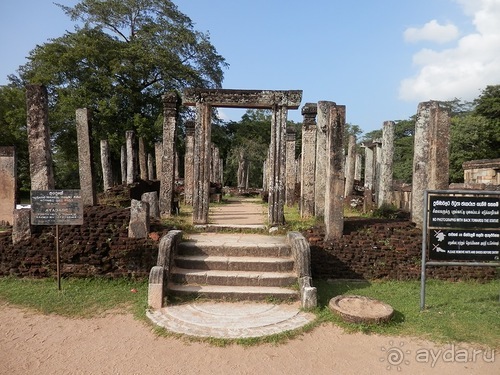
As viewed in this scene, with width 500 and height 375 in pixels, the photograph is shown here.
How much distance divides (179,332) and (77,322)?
1503mm

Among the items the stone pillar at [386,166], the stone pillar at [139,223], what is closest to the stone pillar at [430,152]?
the stone pillar at [386,166]

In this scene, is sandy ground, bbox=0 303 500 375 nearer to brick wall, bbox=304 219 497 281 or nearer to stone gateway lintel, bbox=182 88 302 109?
brick wall, bbox=304 219 497 281

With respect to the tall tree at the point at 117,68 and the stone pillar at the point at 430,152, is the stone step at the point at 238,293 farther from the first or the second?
the tall tree at the point at 117,68

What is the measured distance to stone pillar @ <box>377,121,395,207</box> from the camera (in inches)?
435

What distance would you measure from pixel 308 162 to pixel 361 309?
6.31 meters

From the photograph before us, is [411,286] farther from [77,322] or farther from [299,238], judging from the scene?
[77,322]

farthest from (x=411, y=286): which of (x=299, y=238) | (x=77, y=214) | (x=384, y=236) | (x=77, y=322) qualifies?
(x=77, y=214)

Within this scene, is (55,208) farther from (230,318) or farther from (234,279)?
(230,318)

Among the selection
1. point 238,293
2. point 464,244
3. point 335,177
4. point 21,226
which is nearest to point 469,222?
point 464,244

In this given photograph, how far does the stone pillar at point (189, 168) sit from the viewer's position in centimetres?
1379

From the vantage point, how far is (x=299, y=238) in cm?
609

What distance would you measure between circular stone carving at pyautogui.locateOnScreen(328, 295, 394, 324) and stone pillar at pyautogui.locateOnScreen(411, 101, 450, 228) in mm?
2803

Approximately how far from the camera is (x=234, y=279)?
5.65 meters

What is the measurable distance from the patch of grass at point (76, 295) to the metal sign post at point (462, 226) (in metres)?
4.37
